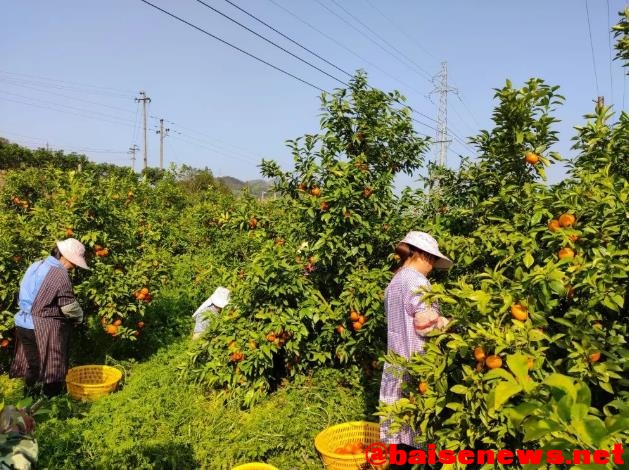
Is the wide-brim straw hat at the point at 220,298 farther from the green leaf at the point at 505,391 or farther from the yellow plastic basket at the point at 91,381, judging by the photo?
the green leaf at the point at 505,391

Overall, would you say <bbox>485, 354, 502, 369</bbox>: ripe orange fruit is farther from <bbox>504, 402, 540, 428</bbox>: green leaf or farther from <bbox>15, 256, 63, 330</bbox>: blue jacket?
<bbox>15, 256, 63, 330</bbox>: blue jacket

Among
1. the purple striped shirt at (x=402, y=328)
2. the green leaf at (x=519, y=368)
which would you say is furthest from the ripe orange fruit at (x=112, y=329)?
the green leaf at (x=519, y=368)

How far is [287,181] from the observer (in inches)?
169

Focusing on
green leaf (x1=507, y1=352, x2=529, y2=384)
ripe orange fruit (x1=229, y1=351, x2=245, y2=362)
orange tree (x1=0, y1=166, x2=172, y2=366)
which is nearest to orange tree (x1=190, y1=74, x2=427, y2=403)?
ripe orange fruit (x1=229, y1=351, x2=245, y2=362)

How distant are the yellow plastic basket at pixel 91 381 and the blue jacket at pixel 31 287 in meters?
0.65

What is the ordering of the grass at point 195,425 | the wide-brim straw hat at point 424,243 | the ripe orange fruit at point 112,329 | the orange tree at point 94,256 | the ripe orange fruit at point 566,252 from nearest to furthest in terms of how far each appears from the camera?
1. the ripe orange fruit at point 566,252
2. the wide-brim straw hat at point 424,243
3. the grass at point 195,425
4. the orange tree at point 94,256
5. the ripe orange fruit at point 112,329

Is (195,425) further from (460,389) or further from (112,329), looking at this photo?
(460,389)

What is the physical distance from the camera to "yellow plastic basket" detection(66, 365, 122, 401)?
4316mm

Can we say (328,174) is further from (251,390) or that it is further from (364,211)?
(251,390)

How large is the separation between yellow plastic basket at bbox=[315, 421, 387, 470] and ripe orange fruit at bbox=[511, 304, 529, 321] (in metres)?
1.63

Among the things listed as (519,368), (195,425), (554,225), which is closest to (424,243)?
(554,225)

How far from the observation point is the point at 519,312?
1.84m

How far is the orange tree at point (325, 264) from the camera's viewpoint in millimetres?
3830

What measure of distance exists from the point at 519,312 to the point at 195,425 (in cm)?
279
